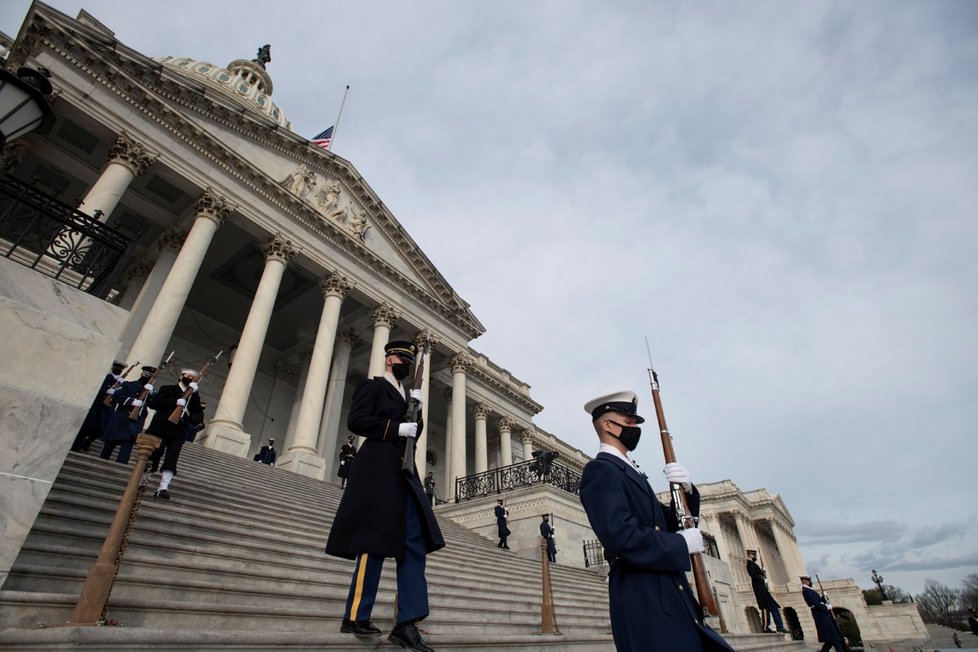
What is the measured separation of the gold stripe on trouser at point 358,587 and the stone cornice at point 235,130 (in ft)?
55.1

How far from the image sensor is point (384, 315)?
67.8 ft

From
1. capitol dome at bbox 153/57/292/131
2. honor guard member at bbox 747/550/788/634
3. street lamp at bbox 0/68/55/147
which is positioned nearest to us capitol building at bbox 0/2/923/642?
street lamp at bbox 0/68/55/147

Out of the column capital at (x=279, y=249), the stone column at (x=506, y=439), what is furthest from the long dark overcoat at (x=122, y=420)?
the stone column at (x=506, y=439)

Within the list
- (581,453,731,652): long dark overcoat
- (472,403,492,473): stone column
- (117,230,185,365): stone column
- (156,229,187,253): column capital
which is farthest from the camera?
(472,403,492,473): stone column

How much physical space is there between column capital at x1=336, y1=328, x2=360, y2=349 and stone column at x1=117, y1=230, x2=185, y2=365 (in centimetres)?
723

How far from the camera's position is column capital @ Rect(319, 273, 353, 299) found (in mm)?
18875

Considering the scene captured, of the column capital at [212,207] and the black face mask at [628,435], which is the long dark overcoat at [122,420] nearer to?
the black face mask at [628,435]

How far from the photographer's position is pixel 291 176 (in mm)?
18953

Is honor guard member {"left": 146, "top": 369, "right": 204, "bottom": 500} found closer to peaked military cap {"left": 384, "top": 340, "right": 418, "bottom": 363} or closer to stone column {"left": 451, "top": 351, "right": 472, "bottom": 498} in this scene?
peaked military cap {"left": 384, "top": 340, "right": 418, "bottom": 363}

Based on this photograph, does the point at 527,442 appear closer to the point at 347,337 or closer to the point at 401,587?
the point at 347,337

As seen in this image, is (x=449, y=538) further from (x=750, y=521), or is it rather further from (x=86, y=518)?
(x=750, y=521)

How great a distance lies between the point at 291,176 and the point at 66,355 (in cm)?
1700

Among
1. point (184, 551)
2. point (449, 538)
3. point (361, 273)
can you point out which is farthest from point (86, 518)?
point (361, 273)

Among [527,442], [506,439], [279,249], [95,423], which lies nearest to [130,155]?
[279,249]
